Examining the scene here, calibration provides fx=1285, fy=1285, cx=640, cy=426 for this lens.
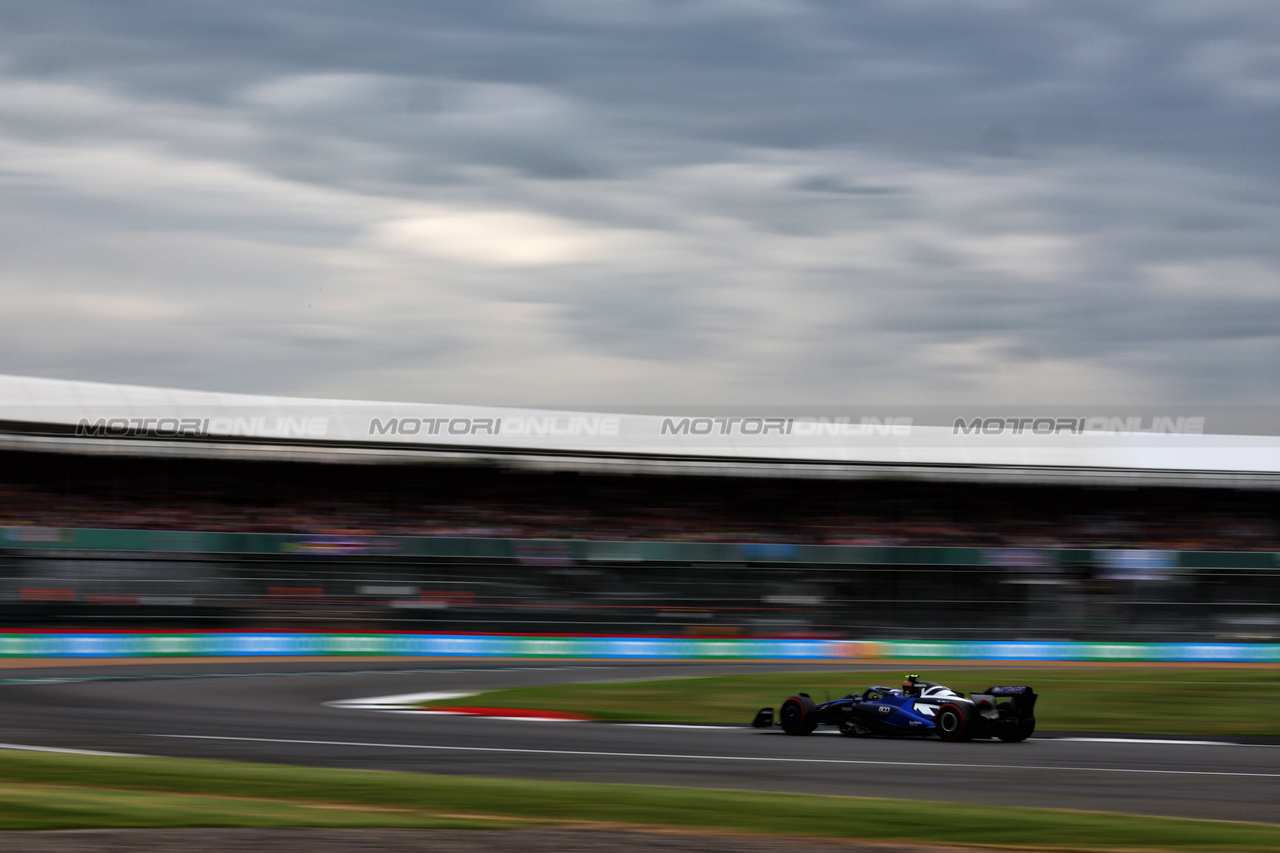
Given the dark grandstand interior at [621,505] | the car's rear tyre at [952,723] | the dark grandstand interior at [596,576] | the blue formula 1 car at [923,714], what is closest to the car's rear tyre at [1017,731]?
the blue formula 1 car at [923,714]

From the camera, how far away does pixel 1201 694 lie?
54.8 feet

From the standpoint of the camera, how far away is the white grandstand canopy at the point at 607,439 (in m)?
32.8

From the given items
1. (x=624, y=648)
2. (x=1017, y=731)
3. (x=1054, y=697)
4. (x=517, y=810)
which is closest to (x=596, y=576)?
(x=624, y=648)

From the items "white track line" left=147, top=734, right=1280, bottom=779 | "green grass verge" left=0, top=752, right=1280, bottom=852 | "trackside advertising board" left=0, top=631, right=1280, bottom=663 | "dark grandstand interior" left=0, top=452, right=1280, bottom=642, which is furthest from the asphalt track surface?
"dark grandstand interior" left=0, top=452, right=1280, bottom=642

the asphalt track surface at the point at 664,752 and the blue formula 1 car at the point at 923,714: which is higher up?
the blue formula 1 car at the point at 923,714

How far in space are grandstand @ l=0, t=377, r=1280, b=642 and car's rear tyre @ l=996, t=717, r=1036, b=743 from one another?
1463cm

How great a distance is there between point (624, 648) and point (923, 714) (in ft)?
49.6

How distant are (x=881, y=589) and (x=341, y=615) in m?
11.2

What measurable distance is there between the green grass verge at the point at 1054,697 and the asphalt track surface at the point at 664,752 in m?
1.09

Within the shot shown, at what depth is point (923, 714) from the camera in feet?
40.1

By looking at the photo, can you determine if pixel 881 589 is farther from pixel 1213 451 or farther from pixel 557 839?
pixel 557 839

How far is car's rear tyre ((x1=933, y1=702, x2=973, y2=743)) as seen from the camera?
1200 centimetres

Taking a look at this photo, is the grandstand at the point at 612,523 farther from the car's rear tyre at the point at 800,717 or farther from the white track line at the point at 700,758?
the white track line at the point at 700,758

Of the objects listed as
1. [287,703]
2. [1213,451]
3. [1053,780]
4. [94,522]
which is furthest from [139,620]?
[1213,451]
